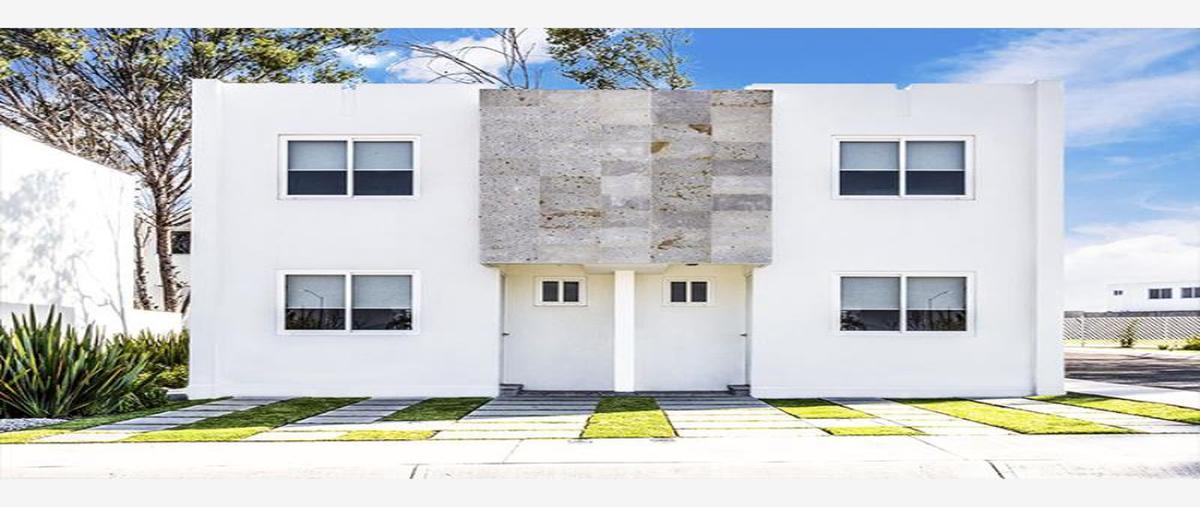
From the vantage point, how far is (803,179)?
703 inches

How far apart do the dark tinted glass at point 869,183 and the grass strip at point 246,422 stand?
26.1ft

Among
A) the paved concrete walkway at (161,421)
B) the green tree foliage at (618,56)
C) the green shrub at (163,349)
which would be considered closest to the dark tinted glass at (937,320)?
the paved concrete walkway at (161,421)

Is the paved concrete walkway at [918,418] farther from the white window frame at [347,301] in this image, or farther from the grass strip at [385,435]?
the white window frame at [347,301]

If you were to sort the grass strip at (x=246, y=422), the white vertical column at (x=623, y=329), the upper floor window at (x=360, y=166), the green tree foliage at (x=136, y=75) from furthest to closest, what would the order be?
the green tree foliage at (x=136, y=75), the white vertical column at (x=623, y=329), the upper floor window at (x=360, y=166), the grass strip at (x=246, y=422)

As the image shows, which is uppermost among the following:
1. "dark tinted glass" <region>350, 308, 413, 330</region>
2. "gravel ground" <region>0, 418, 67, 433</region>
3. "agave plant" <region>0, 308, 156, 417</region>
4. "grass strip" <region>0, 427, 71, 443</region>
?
"dark tinted glass" <region>350, 308, 413, 330</region>

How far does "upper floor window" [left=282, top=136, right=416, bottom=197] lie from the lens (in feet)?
59.0

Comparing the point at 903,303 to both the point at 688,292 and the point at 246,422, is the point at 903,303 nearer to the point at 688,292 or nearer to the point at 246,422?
the point at 688,292

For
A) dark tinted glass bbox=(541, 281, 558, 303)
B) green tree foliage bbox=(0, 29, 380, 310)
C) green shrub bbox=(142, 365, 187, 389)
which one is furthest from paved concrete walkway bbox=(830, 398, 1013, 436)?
green tree foliage bbox=(0, 29, 380, 310)

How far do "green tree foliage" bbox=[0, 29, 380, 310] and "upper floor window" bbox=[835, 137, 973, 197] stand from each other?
1665cm

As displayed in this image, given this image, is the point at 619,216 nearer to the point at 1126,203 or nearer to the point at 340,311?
the point at 340,311

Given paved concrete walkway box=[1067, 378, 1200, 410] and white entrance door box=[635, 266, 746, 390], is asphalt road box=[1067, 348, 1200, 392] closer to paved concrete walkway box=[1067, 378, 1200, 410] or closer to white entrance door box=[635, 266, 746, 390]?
paved concrete walkway box=[1067, 378, 1200, 410]

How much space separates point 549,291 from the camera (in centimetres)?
1931

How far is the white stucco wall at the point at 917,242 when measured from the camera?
17781 mm
